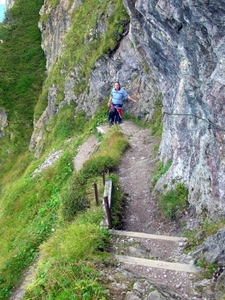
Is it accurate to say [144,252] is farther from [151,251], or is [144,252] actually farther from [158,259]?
[158,259]

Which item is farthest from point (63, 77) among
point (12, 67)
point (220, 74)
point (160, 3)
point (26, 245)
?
point (220, 74)

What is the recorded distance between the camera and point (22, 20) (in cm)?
5641

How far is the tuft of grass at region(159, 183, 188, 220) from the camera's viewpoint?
12391mm

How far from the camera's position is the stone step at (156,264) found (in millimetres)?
9422

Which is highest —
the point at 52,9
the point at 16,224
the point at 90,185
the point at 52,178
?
the point at 52,9

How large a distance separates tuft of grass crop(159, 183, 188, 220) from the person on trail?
8.99m

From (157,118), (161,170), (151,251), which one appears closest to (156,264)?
(151,251)

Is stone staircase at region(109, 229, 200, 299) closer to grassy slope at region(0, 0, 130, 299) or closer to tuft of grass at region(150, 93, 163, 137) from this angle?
grassy slope at region(0, 0, 130, 299)

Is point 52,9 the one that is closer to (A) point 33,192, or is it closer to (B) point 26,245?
(A) point 33,192

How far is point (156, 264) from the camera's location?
973 cm

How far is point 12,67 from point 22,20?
11.1 m

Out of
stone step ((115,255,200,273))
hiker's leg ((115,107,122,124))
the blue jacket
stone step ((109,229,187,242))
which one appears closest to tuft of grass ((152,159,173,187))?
stone step ((109,229,187,242))

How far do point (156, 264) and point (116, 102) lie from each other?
13592 mm

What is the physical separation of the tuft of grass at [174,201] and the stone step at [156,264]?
2742 millimetres
